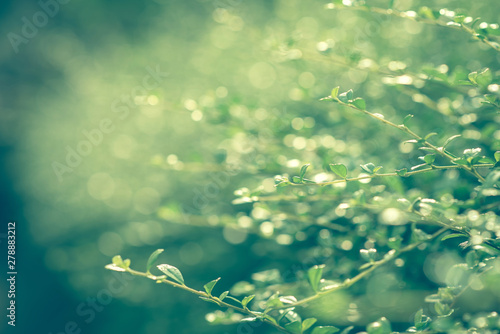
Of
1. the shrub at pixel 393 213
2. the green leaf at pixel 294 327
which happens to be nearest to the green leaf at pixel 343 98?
the shrub at pixel 393 213

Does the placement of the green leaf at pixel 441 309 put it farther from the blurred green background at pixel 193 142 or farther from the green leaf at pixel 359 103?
the green leaf at pixel 359 103

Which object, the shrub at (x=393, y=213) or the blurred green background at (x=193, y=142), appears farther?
the blurred green background at (x=193, y=142)

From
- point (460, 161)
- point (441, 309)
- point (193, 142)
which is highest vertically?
point (460, 161)

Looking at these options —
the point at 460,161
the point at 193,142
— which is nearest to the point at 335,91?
the point at 460,161

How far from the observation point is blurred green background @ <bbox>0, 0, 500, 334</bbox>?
3.37ft

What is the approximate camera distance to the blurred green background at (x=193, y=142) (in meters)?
1.03

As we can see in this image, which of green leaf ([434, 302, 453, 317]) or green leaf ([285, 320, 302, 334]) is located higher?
green leaf ([285, 320, 302, 334])

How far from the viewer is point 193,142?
1851mm

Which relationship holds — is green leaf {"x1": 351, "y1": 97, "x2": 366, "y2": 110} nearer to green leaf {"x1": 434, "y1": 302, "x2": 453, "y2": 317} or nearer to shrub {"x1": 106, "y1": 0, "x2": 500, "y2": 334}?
shrub {"x1": 106, "y1": 0, "x2": 500, "y2": 334}

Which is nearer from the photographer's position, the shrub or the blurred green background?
the shrub

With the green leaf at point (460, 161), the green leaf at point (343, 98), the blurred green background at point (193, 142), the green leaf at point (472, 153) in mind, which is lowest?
the blurred green background at point (193, 142)

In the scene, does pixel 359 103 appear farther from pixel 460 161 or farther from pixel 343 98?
pixel 460 161

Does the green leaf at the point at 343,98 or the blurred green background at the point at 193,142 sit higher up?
the green leaf at the point at 343,98

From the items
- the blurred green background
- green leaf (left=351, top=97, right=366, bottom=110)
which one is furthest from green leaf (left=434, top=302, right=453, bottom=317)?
green leaf (left=351, top=97, right=366, bottom=110)
